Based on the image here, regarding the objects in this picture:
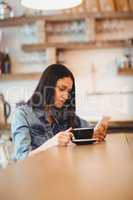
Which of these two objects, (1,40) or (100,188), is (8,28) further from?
(100,188)

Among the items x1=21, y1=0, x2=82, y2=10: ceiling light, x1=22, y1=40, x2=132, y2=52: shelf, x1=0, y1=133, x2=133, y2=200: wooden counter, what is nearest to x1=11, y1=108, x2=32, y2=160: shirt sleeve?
x1=0, y1=133, x2=133, y2=200: wooden counter

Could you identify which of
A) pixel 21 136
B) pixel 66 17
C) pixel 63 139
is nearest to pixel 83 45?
pixel 66 17

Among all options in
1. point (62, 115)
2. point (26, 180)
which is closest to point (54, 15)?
point (62, 115)

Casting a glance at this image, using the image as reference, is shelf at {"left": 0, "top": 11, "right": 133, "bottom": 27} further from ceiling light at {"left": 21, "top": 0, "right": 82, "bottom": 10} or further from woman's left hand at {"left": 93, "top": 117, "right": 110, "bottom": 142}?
woman's left hand at {"left": 93, "top": 117, "right": 110, "bottom": 142}

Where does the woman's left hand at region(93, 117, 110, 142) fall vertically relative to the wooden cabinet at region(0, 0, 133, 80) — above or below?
below

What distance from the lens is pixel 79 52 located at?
4.01 m

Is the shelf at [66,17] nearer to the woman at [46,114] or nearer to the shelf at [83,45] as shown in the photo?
the shelf at [83,45]

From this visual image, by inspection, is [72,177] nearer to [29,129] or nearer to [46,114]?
[29,129]

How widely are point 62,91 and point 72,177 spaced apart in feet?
4.60

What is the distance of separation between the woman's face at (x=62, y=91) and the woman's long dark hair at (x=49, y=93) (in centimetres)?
2

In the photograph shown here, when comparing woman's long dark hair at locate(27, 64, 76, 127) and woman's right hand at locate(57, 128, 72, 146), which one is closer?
woman's right hand at locate(57, 128, 72, 146)

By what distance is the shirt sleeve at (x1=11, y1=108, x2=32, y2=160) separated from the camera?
2049mm

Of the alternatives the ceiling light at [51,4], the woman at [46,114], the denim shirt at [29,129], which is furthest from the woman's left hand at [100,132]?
the ceiling light at [51,4]

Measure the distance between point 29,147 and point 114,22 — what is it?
2259mm
